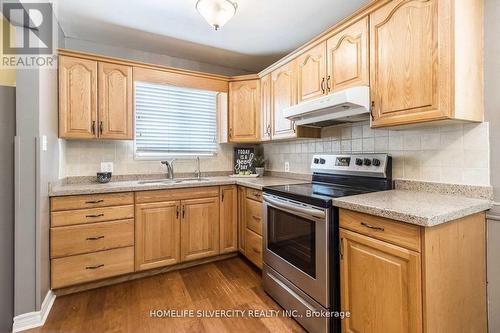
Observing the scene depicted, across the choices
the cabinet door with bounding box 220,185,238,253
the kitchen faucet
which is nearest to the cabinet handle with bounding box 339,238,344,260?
the cabinet door with bounding box 220,185,238,253

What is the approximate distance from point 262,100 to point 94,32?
73.3 inches

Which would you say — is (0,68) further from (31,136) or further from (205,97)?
(205,97)

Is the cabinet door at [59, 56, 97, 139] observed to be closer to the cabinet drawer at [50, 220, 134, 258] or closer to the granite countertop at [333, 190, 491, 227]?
the cabinet drawer at [50, 220, 134, 258]

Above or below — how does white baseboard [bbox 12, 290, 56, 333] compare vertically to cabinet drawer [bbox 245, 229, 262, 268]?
below

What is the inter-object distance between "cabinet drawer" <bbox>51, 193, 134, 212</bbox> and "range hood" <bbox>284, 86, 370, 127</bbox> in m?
1.67

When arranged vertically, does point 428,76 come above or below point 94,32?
below

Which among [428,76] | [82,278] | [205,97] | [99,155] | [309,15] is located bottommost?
[82,278]

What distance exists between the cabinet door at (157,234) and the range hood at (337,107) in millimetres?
1495

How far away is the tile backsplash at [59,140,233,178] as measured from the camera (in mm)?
2562

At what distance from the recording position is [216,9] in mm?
1770

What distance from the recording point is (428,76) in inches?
55.1

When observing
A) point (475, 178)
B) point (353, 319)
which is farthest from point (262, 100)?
point (353, 319)

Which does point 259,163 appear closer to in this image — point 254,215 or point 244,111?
point 244,111

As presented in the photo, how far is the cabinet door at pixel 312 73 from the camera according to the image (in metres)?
2.11
